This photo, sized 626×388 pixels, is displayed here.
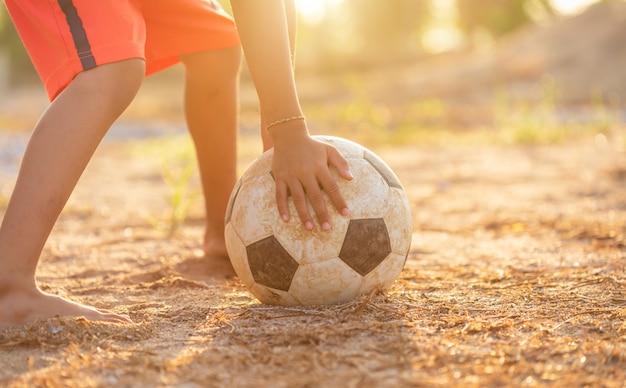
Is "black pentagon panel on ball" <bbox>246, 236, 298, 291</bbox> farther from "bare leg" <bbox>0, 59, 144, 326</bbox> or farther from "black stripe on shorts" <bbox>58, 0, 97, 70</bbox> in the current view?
"black stripe on shorts" <bbox>58, 0, 97, 70</bbox>

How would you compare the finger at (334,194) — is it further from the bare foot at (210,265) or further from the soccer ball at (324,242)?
the bare foot at (210,265)

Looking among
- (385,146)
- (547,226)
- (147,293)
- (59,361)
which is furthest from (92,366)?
(385,146)

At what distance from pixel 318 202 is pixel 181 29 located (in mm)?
945

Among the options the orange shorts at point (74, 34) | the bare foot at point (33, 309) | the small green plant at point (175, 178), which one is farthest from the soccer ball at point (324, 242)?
the small green plant at point (175, 178)

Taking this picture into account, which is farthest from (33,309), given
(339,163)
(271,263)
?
(339,163)

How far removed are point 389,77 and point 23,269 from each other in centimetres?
2078

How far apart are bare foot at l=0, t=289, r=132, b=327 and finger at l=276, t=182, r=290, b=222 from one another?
55cm

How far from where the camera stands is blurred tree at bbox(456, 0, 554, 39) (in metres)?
33.7

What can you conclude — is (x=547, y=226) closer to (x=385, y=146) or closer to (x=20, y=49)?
(x=385, y=146)

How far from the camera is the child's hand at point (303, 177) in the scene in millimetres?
2115

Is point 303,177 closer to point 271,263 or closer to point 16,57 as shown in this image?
point 271,263

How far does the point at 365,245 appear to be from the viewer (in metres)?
2.22

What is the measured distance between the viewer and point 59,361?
182 cm

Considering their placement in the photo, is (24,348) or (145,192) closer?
(24,348)
